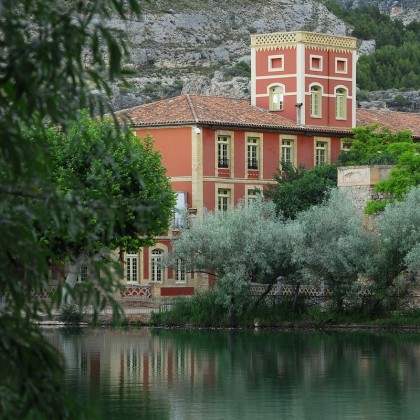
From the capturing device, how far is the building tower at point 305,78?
3236 inches

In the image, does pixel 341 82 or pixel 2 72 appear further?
pixel 341 82

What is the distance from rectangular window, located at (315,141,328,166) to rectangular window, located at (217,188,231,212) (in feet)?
18.6

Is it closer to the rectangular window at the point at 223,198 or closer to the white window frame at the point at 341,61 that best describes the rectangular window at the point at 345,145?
the white window frame at the point at 341,61

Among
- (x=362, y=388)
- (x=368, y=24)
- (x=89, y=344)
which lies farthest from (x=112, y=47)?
(x=368, y=24)

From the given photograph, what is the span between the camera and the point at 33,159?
14078 mm

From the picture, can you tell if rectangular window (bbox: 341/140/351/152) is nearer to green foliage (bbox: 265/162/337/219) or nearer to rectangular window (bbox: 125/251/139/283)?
green foliage (bbox: 265/162/337/219)

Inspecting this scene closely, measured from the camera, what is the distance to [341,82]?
84.4 m

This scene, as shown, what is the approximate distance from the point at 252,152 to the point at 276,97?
14.5 feet

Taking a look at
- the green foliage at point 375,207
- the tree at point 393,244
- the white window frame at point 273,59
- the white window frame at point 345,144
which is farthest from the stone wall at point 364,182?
the white window frame at point 273,59

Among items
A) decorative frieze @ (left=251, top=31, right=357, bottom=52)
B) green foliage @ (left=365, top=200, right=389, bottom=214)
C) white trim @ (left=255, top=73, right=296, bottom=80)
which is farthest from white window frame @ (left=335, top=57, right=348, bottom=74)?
green foliage @ (left=365, top=200, right=389, bottom=214)

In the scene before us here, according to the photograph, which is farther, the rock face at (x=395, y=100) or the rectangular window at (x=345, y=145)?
the rock face at (x=395, y=100)

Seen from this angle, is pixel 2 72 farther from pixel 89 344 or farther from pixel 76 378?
pixel 89 344

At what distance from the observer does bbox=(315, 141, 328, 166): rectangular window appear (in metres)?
82.4

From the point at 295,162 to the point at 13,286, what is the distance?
67528mm
